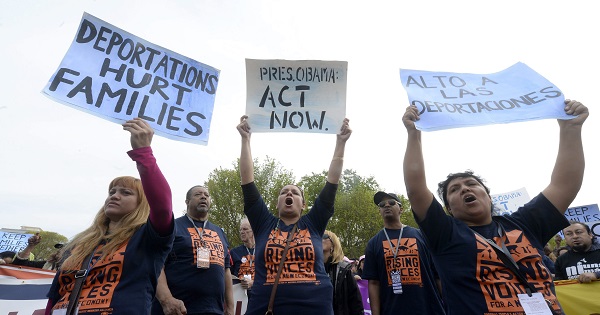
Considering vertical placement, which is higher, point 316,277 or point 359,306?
point 316,277

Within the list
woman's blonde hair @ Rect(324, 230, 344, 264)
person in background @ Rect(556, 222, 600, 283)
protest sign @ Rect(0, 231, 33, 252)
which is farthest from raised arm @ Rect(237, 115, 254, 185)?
protest sign @ Rect(0, 231, 33, 252)

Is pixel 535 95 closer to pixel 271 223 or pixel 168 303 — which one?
pixel 271 223

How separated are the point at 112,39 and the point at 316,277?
2849 millimetres

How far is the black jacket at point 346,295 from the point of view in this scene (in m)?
5.11

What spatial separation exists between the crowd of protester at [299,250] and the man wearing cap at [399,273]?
2 cm

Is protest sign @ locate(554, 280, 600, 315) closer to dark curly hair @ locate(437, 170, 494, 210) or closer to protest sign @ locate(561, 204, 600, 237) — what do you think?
dark curly hair @ locate(437, 170, 494, 210)

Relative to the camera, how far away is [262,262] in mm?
3602

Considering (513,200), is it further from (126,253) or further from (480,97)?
(126,253)

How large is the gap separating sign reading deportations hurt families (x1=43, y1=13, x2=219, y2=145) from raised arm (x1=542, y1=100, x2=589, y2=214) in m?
2.90

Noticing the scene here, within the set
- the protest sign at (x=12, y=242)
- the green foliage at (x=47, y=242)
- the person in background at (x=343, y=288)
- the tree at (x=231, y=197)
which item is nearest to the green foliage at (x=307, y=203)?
the tree at (x=231, y=197)

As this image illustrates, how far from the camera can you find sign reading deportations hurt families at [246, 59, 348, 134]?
4.35m

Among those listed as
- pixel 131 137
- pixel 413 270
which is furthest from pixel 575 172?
pixel 131 137

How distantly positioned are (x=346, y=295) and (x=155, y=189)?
357 centimetres

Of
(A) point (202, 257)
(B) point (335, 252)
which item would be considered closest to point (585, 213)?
(B) point (335, 252)
